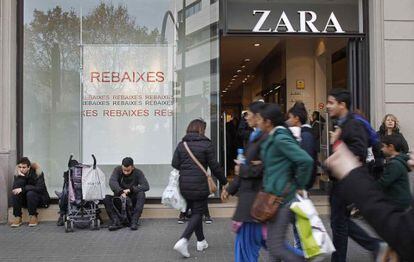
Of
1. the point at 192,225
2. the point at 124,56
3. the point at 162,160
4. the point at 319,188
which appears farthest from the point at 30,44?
the point at 319,188

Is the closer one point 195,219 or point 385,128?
point 195,219

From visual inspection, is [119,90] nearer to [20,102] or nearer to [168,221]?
[20,102]

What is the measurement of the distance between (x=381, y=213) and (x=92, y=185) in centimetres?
704

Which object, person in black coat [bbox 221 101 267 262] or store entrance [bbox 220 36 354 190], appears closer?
person in black coat [bbox 221 101 267 262]

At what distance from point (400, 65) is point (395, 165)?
473 cm

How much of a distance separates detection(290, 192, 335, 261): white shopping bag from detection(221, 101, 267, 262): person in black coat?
54cm

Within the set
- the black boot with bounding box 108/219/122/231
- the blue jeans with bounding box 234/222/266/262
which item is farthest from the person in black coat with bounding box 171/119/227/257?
the black boot with bounding box 108/219/122/231

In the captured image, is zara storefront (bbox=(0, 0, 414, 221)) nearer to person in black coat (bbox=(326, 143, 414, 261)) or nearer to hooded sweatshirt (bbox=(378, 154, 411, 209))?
hooded sweatshirt (bbox=(378, 154, 411, 209))

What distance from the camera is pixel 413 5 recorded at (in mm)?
9727

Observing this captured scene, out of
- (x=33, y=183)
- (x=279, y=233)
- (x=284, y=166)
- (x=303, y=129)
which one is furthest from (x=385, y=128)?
(x=33, y=183)

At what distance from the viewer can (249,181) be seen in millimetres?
5031

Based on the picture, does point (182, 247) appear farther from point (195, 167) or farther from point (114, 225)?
point (114, 225)

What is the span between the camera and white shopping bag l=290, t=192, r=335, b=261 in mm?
4500

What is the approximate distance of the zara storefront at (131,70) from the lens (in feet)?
33.6
